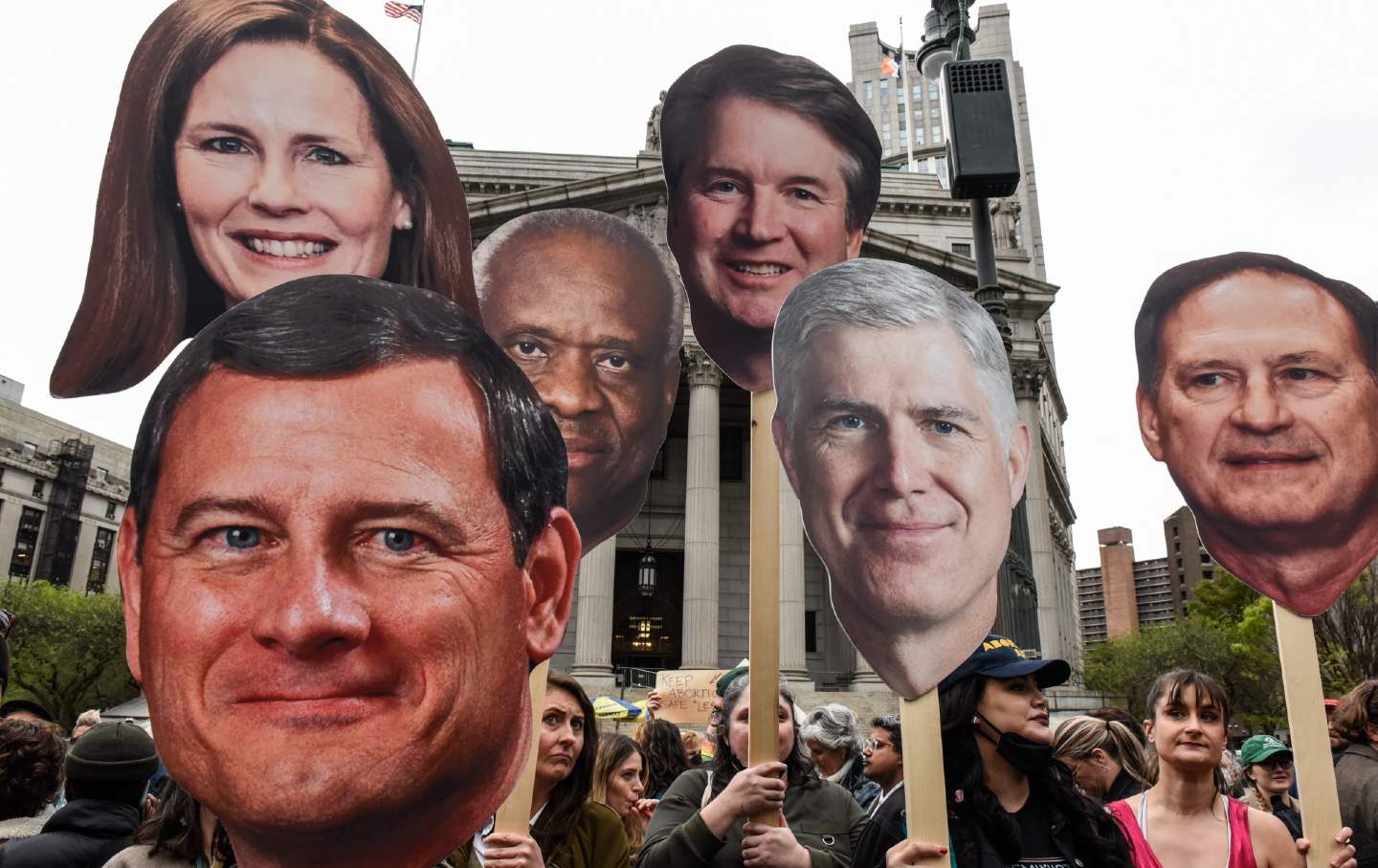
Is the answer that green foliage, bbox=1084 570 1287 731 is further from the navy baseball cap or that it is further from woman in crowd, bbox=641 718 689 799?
Answer: the navy baseball cap

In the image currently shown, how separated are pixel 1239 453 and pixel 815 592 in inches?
1234

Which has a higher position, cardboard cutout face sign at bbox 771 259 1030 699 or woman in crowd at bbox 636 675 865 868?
cardboard cutout face sign at bbox 771 259 1030 699

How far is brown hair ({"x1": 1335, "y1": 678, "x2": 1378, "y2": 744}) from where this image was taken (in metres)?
5.44

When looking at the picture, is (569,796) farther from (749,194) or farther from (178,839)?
(749,194)

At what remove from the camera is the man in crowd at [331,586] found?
2.19 meters

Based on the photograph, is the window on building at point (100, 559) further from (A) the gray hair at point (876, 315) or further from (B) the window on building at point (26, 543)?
(A) the gray hair at point (876, 315)

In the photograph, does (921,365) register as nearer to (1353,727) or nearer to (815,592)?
(1353,727)

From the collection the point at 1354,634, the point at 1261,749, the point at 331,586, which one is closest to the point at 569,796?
the point at 331,586

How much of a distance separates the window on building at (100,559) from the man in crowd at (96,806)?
69.5m

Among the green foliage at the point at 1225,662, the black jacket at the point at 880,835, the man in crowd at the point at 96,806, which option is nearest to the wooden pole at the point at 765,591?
the black jacket at the point at 880,835

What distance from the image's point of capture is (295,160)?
11.8 ft

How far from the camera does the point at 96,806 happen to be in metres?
3.83

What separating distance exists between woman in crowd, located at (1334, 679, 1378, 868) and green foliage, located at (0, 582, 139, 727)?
4643 centimetres

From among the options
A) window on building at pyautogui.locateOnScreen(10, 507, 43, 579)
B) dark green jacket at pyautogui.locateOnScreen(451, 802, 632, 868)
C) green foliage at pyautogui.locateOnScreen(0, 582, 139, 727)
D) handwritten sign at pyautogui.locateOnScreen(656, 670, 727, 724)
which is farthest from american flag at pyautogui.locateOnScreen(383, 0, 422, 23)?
window on building at pyautogui.locateOnScreen(10, 507, 43, 579)
